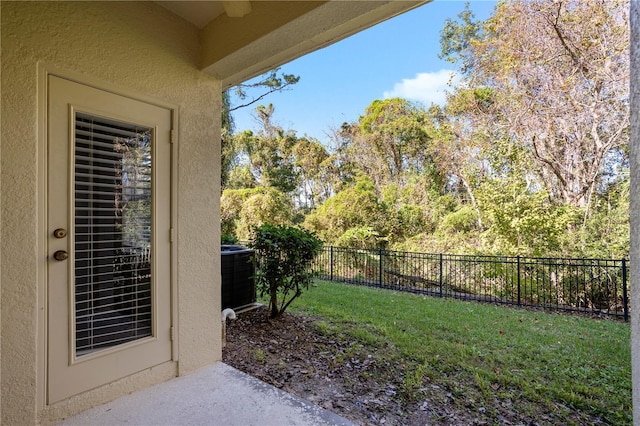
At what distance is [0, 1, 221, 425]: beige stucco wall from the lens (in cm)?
162

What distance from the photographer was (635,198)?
0.86 metres

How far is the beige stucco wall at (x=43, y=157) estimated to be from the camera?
162 centimetres

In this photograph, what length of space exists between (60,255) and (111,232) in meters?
0.31

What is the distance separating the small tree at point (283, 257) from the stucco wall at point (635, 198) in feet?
10.1

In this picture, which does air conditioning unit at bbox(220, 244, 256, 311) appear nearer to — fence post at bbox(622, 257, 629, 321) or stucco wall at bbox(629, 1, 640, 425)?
stucco wall at bbox(629, 1, 640, 425)

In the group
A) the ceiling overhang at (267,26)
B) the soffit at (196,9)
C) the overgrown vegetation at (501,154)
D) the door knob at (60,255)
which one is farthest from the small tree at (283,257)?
the overgrown vegetation at (501,154)

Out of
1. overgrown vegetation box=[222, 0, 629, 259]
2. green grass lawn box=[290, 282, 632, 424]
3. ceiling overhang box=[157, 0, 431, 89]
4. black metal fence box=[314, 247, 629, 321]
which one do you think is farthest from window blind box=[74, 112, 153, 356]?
overgrown vegetation box=[222, 0, 629, 259]

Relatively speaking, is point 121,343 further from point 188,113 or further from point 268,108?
point 268,108

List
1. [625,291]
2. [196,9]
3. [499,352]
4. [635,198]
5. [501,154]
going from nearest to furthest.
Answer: [635,198] → [196,9] → [499,352] → [625,291] → [501,154]

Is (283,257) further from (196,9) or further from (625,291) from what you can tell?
(625,291)

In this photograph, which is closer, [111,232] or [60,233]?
[60,233]

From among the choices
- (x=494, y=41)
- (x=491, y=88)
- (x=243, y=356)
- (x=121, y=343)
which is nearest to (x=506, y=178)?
(x=491, y=88)

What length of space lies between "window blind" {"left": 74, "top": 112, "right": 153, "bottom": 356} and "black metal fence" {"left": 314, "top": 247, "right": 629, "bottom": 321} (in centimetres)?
246

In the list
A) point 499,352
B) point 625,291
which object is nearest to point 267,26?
point 499,352
